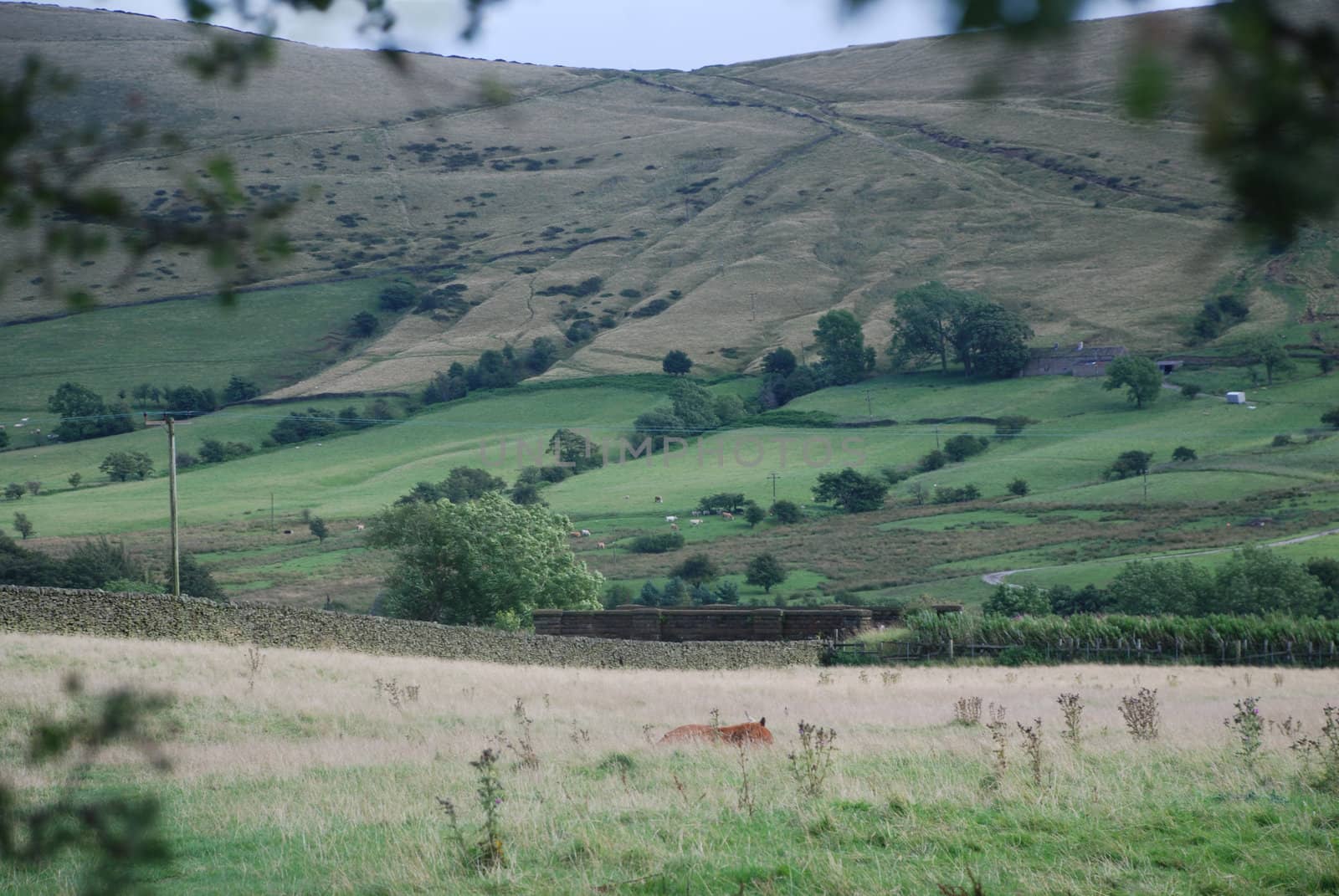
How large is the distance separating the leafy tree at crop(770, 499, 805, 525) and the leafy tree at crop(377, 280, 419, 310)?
80.7m

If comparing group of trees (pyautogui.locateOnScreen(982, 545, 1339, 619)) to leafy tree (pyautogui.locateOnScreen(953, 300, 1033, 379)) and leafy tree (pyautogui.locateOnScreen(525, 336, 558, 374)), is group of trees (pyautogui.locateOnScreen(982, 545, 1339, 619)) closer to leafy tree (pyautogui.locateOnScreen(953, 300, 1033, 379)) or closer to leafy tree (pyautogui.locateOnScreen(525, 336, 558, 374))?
leafy tree (pyautogui.locateOnScreen(953, 300, 1033, 379))

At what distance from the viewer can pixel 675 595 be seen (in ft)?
224

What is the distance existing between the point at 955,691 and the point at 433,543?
33149 mm

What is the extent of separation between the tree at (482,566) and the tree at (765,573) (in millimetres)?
18906

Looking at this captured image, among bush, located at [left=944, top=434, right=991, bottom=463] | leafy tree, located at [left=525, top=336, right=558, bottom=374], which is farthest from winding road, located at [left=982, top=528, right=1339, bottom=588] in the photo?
leafy tree, located at [left=525, top=336, right=558, bottom=374]

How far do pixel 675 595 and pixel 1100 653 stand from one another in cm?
3610

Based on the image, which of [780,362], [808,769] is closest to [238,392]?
[780,362]

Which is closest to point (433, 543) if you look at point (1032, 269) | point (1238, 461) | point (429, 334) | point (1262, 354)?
point (1238, 461)

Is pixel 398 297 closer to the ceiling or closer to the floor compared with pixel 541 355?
closer to the ceiling

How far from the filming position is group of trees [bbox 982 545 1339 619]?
51781 millimetres

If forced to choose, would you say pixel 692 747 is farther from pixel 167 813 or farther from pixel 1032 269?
pixel 1032 269

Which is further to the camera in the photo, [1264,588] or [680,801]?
[1264,588]

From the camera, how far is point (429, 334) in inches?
5807

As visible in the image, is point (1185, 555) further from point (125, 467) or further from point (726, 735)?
point (125, 467)
